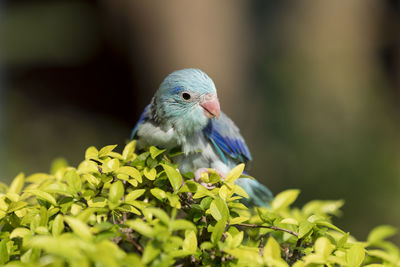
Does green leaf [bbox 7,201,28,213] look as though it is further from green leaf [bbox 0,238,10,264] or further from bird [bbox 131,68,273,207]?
bird [bbox 131,68,273,207]

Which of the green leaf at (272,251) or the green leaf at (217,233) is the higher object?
the green leaf at (272,251)

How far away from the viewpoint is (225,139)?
2.23m

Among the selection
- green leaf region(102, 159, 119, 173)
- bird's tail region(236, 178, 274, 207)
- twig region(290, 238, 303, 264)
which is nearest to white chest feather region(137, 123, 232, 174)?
bird's tail region(236, 178, 274, 207)

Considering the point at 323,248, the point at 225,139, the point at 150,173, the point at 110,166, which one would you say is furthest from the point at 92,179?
the point at 225,139

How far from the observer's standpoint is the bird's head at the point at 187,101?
6.47 feet

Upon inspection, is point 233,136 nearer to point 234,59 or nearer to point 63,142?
point 234,59

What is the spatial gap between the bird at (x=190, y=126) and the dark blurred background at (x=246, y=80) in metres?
3.49

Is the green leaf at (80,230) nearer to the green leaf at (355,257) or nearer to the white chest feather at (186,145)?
the green leaf at (355,257)

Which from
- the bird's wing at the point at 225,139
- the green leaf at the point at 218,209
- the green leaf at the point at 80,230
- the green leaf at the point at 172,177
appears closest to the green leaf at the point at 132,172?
the green leaf at the point at 172,177

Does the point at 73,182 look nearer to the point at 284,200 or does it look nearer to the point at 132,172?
the point at 132,172

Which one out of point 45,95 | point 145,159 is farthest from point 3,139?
A: point 145,159

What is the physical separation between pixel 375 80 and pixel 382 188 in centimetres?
187

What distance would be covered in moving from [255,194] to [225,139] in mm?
378

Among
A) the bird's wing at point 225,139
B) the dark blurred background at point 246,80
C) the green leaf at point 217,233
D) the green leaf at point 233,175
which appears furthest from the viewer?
the dark blurred background at point 246,80
